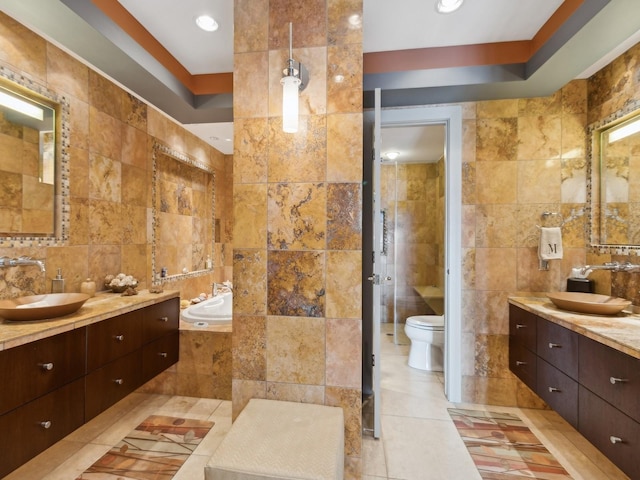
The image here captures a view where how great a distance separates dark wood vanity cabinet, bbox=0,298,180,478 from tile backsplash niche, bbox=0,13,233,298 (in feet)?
1.96

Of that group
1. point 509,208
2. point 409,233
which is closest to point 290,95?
point 509,208

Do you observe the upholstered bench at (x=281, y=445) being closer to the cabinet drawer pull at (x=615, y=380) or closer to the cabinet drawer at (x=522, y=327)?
the cabinet drawer pull at (x=615, y=380)

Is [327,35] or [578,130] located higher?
[327,35]

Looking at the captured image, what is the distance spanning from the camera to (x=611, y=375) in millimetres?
1396

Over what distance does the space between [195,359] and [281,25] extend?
245 centimetres

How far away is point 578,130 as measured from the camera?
2348 millimetres

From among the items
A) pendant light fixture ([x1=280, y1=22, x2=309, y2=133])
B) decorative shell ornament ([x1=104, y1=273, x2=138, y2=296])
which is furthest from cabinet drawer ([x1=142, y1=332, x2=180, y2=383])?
pendant light fixture ([x1=280, y1=22, x2=309, y2=133])

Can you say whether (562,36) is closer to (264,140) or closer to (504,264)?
(504,264)

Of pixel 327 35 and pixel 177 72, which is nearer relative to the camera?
pixel 327 35

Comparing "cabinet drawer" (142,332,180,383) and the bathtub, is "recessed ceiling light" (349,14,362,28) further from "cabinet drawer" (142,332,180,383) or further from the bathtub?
"cabinet drawer" (142,332,180,383)

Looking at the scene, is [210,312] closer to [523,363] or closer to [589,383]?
[523,363]

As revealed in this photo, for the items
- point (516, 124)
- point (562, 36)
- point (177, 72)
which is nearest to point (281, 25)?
point (177, 72)

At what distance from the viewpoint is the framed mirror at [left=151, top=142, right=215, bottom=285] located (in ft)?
9.82

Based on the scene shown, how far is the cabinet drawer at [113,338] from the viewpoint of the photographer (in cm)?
166
